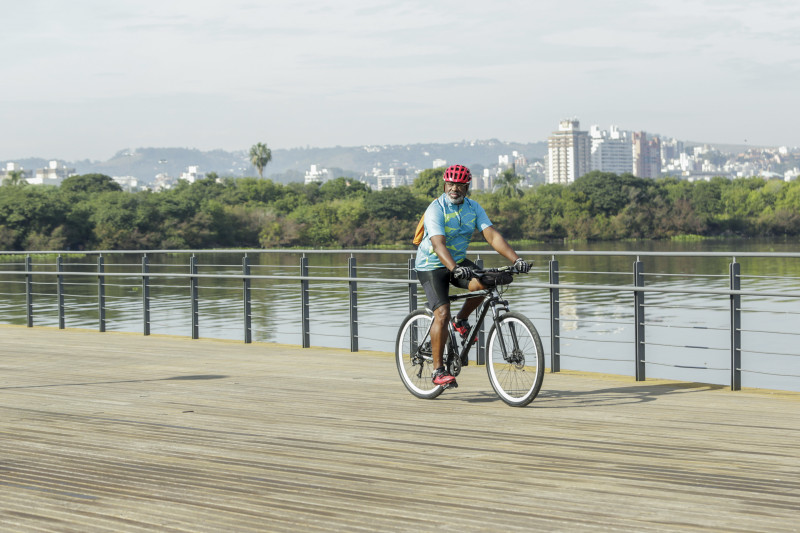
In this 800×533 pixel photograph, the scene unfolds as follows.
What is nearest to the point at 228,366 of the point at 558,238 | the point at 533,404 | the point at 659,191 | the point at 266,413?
the point at 266,413

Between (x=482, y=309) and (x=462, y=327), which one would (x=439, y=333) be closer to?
(x=462, y=327)

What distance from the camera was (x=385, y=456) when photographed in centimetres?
498

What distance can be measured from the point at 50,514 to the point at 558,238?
128 meters

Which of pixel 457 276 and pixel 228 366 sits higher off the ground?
pixel 457 276

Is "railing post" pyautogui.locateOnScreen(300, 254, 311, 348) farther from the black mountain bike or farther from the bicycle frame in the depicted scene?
the bicycle frame

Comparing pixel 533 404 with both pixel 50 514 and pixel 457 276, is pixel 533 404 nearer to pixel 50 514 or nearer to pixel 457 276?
pixel 457 276

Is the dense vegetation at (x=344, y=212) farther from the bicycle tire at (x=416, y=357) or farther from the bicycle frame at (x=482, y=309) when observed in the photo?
the bicycle frame at (x=482, y=309)

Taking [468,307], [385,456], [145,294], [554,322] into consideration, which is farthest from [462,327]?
[145,294]

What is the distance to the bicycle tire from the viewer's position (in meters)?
7.00

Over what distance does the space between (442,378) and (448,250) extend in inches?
35.5

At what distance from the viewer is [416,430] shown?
5.73 m

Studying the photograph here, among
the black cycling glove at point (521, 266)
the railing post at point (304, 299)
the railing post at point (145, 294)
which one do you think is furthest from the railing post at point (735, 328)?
the railing post at point (145, 294)

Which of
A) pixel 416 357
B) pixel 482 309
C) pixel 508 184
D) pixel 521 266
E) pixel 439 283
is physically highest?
pixel 508 184

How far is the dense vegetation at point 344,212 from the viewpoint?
338 feet
